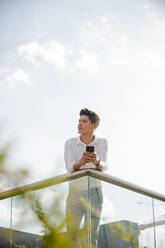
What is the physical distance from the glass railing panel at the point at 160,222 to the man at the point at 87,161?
0.53 metres

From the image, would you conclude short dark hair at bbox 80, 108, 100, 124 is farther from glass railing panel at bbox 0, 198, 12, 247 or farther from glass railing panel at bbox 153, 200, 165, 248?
glass railing panel at bbox 0, 198, 12, 247

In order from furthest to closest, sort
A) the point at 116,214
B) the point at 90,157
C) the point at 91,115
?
1. the point at 91,115
2. the point at 90,157
3. the point at 116,214

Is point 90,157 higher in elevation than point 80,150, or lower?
lower

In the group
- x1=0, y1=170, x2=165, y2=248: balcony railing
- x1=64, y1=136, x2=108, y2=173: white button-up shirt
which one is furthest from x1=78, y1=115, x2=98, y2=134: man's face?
x1=0, y1=170, x2=165, y2=248: balcony railing

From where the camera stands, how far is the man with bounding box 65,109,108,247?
10.00 feet

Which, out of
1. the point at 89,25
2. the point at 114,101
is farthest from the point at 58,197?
the point at 89,25

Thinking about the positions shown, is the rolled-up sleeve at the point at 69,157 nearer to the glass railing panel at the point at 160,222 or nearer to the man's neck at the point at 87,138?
the man's neck at the point at 87,138

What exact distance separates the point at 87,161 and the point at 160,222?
0.79 meters

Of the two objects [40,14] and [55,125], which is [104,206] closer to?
[55,125]

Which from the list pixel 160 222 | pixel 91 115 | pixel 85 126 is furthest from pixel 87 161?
pixel 160 222

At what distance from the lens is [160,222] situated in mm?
3428

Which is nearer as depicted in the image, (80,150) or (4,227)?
(4,227)

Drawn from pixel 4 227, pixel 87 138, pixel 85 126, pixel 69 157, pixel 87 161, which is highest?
pixel 85 126

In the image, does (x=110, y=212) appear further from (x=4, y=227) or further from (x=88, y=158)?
(x=4, y=227)
